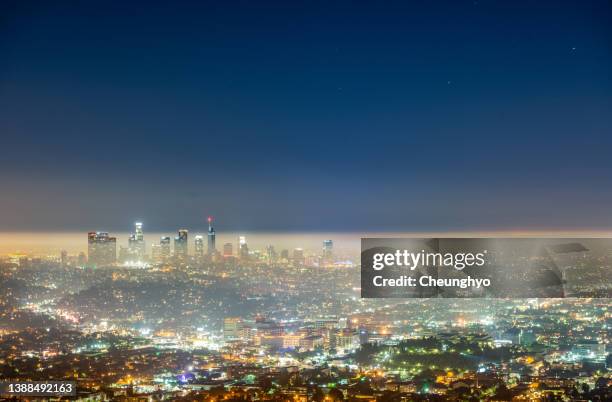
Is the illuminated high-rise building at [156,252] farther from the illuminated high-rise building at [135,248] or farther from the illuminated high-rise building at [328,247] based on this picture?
the illuminated high-rise building at [328,247]

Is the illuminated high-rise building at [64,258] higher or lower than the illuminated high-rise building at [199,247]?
lower

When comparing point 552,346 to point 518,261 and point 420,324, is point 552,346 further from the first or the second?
point 518,261

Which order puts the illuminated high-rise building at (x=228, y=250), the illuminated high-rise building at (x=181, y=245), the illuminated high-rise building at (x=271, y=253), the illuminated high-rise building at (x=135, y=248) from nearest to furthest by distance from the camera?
the illuminated high-rise building at (x=135, y=248) < the illuminated high-rise building at (x=181, y=245) < the illuminated high-rise building at (x=271, y=253) < the illuminated high-rise building at (x=228, y=250)

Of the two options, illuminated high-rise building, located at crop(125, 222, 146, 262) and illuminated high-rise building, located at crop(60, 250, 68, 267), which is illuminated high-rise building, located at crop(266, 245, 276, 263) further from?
illuminated high-rise building, located at crop(60, 250, 68, 267)

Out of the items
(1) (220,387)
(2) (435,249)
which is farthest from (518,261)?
(1) (220,387)

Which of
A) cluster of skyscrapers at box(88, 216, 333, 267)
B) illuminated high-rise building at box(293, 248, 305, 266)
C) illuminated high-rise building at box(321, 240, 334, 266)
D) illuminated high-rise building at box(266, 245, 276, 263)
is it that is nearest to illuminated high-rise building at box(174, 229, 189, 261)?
cluster of skyscrapers at box(88, 216, 333, 267)

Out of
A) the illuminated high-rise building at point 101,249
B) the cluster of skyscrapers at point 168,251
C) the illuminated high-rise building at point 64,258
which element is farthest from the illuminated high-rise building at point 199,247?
the illuminated high-rise building at point 64,258
